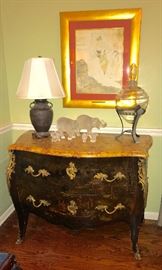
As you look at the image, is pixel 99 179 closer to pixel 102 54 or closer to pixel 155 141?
pixel 155 141

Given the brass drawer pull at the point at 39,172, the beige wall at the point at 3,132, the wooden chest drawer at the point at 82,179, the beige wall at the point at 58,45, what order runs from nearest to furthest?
→ the wooden chest drawer at the point at 82,179, the brass drawer pull at the point at 39,172, the beige wall at the point at 58,45, the beige wall at the point at 3,132

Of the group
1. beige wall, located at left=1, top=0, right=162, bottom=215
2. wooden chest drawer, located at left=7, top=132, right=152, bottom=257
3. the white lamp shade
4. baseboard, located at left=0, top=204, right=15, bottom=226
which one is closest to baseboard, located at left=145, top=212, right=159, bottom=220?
beige wall, located at left=1, top=0, right=162, bottom=215

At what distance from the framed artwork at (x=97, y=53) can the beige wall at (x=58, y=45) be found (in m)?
0.06

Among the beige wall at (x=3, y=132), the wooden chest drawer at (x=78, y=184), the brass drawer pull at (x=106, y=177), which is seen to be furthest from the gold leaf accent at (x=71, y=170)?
the beige wall at (x=3, y=132)

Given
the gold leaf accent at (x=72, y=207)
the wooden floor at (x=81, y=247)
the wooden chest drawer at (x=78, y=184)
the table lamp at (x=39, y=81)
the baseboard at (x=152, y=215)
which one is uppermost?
the table lamp at (x=39, y=81)

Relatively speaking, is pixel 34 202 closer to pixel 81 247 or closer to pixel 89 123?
pixel 81 247

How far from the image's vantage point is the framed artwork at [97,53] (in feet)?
7.36

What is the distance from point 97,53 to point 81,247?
5.42ft

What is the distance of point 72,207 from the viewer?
2109mm

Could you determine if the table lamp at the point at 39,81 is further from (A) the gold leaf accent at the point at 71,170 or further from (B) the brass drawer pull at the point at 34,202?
(B) the brass drawer pull at the point at 34,202

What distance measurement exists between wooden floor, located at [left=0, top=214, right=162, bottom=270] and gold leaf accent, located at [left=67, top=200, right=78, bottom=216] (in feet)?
1.14

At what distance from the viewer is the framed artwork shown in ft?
7.36

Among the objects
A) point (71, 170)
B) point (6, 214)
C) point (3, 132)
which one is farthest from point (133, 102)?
point (6, 214)

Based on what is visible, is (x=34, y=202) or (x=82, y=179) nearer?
(x=82, y=179)
